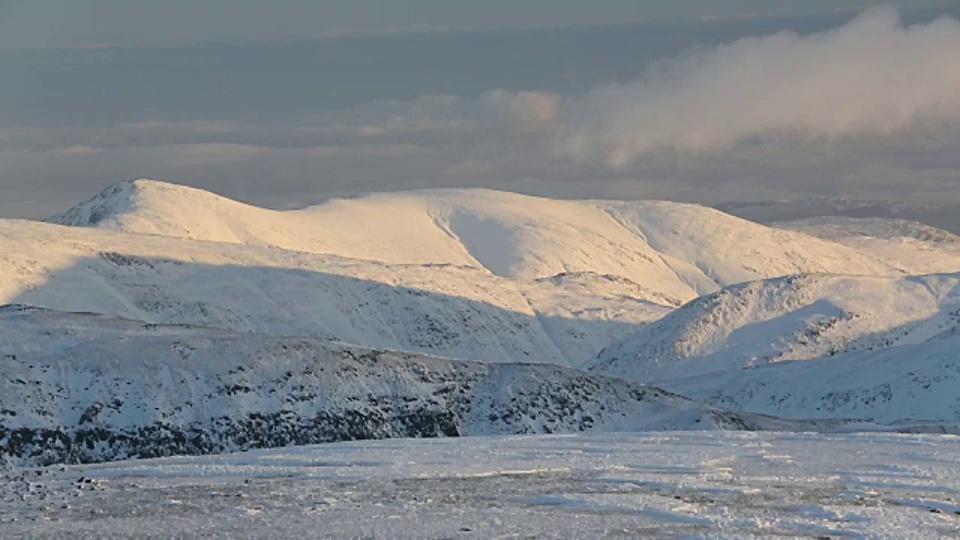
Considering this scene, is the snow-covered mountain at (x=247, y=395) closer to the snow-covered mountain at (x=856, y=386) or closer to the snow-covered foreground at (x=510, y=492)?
the snow-covered foreground at (x=510, y=492)

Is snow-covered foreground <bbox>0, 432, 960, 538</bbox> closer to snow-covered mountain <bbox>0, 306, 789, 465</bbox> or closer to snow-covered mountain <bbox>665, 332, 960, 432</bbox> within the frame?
snow-covered mountain <bbox>0, 306, 789, 465</bbox>

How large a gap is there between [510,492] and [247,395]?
134 ft

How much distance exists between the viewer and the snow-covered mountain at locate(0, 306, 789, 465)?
76.1 meters

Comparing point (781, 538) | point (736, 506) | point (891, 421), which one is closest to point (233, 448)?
point (736, 506)

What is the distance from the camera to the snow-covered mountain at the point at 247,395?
2995 inches

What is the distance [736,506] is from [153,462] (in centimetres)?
2138

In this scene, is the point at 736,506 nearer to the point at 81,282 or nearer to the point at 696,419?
the point at 696,419

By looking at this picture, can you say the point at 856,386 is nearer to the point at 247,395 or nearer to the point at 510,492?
the point at 247,395

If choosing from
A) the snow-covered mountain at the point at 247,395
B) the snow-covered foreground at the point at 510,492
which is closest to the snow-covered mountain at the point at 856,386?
the snow-covered mountain at the point at 247,395

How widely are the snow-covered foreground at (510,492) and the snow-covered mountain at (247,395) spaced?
22238mm

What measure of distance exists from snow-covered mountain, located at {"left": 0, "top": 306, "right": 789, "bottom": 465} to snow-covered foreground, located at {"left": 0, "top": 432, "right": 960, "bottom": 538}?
875 inches

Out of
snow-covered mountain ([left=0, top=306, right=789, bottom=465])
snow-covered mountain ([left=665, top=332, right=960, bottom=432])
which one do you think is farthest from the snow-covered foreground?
snow-covered mountain ([left=665, top=332, right=960, bottom=432])

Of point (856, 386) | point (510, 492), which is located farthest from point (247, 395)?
point (856, 386)

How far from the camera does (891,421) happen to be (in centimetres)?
12338
